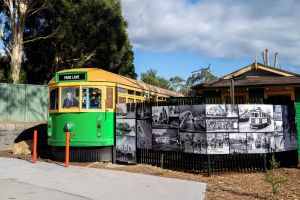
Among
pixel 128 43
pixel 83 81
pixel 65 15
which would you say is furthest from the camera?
pixel 128 43

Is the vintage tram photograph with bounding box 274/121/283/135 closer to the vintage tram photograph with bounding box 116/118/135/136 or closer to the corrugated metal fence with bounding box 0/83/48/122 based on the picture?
the vintage tram photograph with bounding box 116/118/135/136

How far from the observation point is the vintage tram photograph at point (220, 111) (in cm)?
1017

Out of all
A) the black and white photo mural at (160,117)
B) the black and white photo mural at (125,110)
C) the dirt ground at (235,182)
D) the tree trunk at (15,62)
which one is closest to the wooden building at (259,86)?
the black and white photo mural at (160,117)

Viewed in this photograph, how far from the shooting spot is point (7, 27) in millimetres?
27359

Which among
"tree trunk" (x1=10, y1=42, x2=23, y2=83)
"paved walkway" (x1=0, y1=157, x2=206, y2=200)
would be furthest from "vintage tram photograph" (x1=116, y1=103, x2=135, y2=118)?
"tree trunk" (x1=10, y1=42, x2=23, y2=83)

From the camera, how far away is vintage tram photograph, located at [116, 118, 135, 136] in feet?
40.1

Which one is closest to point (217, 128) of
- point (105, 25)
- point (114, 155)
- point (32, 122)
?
point (114, 155)

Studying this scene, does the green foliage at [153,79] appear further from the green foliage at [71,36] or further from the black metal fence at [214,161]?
the black metal fence at [214,161]

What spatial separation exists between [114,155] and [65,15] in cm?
1617

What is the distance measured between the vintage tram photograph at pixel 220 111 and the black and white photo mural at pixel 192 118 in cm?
17

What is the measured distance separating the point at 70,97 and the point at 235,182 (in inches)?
254

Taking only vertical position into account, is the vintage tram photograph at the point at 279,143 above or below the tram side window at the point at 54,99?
below

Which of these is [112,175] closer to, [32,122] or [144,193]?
[144,193]

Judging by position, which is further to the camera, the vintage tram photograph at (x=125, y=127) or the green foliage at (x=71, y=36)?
the green foliage at (x=71, y=36)
